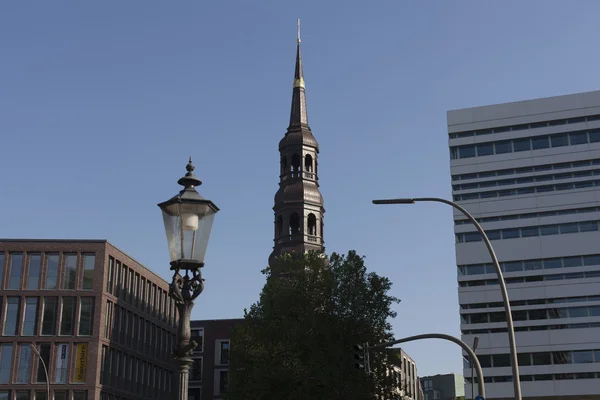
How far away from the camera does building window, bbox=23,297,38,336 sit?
197 feet

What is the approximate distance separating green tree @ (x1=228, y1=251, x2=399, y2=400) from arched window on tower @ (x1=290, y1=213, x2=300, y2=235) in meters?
21.5

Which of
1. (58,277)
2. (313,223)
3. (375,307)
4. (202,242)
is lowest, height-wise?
(202,242)

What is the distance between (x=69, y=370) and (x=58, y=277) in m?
6.84

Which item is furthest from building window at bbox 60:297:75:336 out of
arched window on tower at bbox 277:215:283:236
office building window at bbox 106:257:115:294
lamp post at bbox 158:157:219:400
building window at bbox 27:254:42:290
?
lamp post at bbox 158:157:219:400

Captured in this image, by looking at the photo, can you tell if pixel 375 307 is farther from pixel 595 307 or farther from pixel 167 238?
pixel 167 238

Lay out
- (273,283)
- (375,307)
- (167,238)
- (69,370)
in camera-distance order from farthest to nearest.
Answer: (69,370) → (273,283) → (375,307) → (167,238)

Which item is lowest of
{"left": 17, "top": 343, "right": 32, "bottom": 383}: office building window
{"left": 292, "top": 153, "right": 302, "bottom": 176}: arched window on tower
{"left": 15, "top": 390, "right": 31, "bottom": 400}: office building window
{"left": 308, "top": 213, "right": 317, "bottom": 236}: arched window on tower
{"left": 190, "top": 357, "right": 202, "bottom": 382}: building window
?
{"left": 15, "top": 390, "right": 31, "bottom": 400}: office building window

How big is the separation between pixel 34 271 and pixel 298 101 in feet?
113

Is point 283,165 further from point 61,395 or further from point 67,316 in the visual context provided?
point 61,395

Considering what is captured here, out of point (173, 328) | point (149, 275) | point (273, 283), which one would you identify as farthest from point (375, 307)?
point (173, 328)

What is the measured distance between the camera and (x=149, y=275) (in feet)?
243

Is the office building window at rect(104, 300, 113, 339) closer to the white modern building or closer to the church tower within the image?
the church tower

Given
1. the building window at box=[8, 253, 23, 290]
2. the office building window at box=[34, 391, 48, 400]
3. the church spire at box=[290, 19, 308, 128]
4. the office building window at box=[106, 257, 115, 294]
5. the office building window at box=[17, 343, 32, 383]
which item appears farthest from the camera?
the church spire at box=[290, 19, 308, 128]

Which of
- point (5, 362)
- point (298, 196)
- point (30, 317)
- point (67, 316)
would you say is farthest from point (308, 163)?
point (5, 362)
